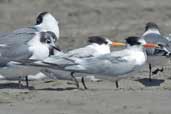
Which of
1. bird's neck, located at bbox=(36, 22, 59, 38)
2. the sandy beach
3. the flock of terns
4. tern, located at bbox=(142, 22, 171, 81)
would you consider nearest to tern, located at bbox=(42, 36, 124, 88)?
the flock of terns

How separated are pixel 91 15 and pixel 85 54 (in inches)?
378

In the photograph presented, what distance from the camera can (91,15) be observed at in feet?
74.3

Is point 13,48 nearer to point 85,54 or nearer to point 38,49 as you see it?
point 38,49

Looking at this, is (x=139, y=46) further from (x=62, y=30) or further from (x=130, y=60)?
(x=62, y=30)

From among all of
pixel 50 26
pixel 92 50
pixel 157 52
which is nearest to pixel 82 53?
pixel 92 50

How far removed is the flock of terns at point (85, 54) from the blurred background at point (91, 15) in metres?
5.75

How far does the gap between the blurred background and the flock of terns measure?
5.75 metres

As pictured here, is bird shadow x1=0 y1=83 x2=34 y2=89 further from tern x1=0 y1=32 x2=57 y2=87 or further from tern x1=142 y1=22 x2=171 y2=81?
tern x1=142 y1=22 x2=171 y2=81

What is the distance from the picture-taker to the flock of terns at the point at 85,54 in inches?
501

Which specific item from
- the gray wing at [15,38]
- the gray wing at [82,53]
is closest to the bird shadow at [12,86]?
the gray wing at [15,38]

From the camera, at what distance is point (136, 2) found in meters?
23.7

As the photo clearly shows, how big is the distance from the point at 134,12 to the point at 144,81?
8609 millimetres

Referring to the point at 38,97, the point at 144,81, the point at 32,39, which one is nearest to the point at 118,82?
the point at 144,81

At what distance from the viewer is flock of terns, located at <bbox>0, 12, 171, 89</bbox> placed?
12727 mm
